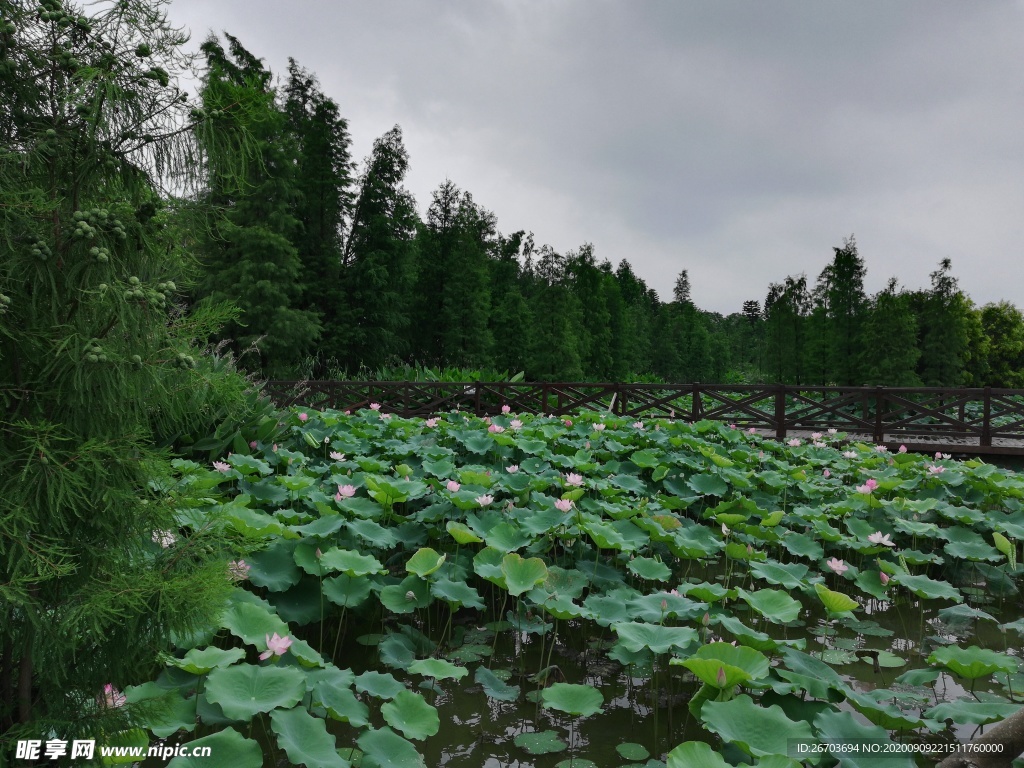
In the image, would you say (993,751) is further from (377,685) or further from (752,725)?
(377,685)

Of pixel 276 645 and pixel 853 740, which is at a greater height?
pixel 276 645

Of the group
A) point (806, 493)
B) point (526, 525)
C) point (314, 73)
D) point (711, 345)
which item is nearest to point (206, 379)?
point (526, 525)

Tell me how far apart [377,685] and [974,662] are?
6.15 feet

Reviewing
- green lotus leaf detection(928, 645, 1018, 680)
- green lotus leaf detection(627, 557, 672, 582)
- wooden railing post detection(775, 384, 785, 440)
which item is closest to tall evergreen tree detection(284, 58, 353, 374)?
wooden railing post detection(775, 384, 785, 440)

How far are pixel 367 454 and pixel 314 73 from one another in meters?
16.6

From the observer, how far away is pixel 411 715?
67.2 inches

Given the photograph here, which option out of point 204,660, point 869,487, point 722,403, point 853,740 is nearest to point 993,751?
point 853,740

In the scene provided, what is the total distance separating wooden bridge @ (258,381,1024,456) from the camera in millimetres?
8867

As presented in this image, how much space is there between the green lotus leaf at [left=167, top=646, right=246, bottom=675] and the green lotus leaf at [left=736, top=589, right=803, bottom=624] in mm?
1779

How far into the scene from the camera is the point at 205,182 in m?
1.62

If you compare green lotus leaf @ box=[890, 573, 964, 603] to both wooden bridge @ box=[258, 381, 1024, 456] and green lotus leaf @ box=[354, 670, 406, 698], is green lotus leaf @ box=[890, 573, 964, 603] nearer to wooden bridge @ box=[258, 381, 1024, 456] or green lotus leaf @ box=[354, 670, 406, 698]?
green lotus leaf @ box=[354, 670, 406, 698]

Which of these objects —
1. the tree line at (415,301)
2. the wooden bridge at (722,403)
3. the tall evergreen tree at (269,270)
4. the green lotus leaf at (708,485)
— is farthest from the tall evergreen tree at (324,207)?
the green lotus leaf at (708,485)

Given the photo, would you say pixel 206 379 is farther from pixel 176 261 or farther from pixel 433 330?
pixel 433 330

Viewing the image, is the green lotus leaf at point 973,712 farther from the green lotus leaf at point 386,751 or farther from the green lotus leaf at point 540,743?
the green lotus leaf at point 386,751
